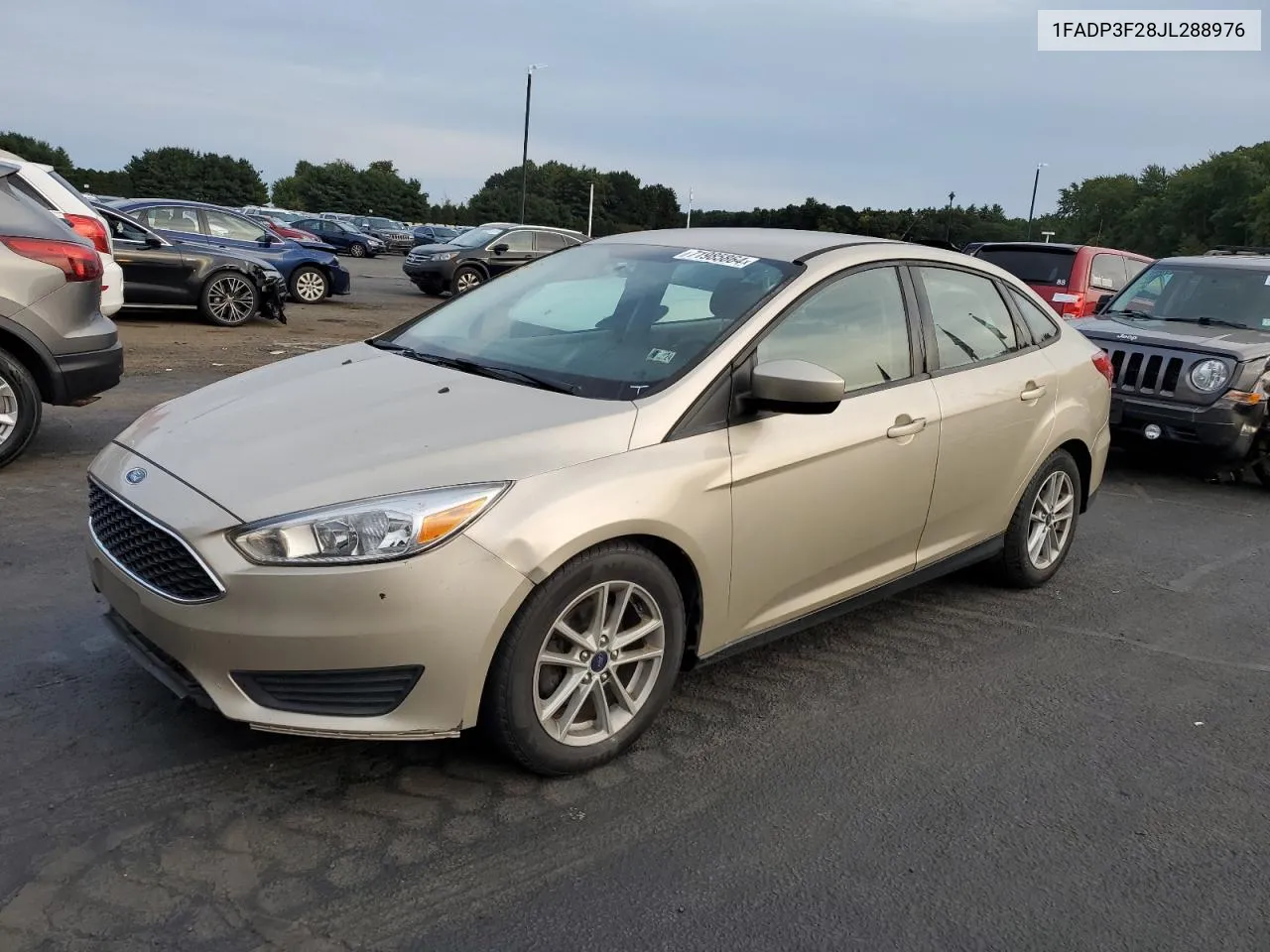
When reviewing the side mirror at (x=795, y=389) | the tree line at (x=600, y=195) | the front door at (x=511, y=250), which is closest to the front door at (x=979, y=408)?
the side mirror at (x=795, y=389)

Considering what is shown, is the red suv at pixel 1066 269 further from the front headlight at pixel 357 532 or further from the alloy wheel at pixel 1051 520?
the front headlight at pixel 357 532

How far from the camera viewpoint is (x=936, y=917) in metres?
2.70

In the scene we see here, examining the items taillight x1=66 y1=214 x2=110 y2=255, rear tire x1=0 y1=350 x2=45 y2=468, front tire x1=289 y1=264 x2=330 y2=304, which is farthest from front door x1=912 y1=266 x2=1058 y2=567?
front tire x1=289 y1=264 x2=330 y2=304

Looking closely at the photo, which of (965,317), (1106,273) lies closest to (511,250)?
(1106,273)

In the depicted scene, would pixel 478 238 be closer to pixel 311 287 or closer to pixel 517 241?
pixel 517 241

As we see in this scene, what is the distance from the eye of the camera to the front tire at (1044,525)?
4.97m

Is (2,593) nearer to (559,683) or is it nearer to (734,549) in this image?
(559,683)

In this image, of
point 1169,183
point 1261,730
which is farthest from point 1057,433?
point 1169,183

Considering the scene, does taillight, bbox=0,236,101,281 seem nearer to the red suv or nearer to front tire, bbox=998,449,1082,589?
front tire, bbox=998,449,1082,589

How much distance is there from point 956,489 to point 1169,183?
7021 centimetres

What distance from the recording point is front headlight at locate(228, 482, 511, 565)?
9.16ft

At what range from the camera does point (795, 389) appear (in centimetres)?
338

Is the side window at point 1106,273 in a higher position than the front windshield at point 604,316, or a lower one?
higher

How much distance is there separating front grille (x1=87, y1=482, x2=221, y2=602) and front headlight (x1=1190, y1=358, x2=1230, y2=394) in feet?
23.4
